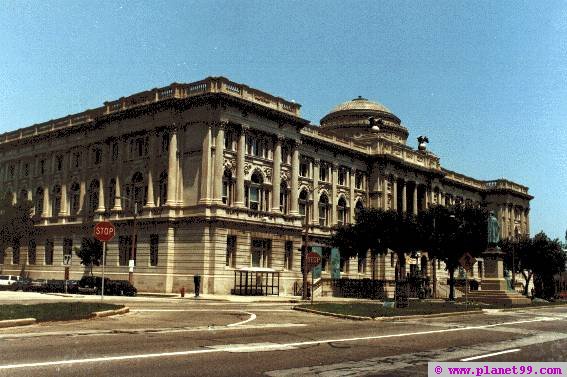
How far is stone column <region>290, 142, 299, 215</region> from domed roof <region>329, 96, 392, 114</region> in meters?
32.7

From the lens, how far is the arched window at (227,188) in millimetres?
58062

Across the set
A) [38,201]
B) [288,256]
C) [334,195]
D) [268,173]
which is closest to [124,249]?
[268,173]

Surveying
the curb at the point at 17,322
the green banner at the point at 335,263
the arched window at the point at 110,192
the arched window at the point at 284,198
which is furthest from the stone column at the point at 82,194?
the curb at the point at 17,322

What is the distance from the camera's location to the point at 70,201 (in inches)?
2766

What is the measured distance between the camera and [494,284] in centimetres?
5309

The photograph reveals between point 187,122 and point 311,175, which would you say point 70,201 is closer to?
point 187,122

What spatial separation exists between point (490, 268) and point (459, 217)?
14291mm

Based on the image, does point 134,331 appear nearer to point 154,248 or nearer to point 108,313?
point 108,313

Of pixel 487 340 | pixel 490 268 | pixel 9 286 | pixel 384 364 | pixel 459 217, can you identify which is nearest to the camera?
pixel 384 364

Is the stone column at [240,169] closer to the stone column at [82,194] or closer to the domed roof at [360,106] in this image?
the stone column at [82,194]

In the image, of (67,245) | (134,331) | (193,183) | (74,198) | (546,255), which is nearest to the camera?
(134,331)

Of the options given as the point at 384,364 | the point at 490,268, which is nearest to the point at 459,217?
the point at 490,268

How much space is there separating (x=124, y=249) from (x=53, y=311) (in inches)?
1517

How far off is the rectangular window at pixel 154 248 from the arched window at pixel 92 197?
10676 mm
